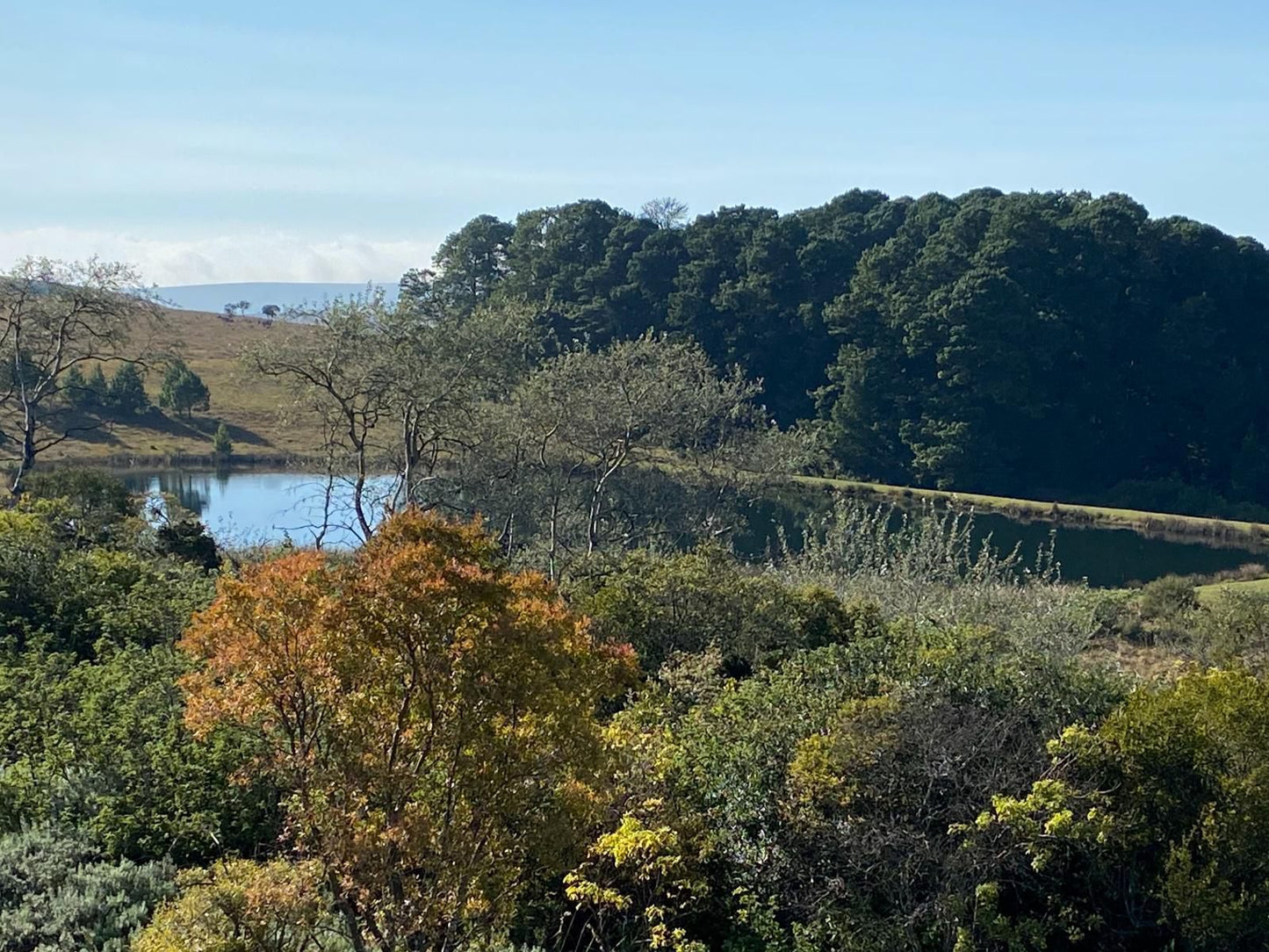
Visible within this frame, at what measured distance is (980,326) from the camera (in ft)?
174

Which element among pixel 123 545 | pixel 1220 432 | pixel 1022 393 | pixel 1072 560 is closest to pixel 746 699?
pixel 123 545

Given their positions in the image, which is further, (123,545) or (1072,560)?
(1072,560)

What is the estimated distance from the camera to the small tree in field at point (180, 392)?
52.1 metres

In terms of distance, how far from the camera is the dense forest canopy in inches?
2084

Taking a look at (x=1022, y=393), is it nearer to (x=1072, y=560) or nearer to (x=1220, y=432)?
(x=1220, y=432)

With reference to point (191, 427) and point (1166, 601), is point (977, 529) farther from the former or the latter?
point (191, 427)

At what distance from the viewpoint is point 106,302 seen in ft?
70.8

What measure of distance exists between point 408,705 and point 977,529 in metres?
37.1

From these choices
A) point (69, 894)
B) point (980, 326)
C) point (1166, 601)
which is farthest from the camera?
point (980, 326)

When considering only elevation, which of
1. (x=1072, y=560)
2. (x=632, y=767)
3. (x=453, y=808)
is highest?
(x=453, y=808)

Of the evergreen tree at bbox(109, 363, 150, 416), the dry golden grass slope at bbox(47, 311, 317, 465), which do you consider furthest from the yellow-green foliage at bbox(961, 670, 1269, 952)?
the evergreen tree at bbox(109, 363, 150, 416)

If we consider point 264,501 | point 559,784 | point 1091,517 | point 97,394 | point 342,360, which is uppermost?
point 342,360

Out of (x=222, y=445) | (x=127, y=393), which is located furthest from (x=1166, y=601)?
(x=127, y=393)

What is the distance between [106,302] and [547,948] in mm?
17993
